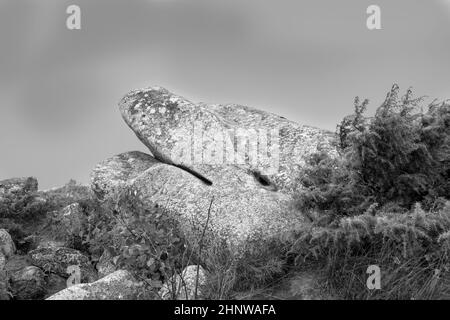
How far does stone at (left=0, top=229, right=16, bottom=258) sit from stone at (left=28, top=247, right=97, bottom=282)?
0.58m

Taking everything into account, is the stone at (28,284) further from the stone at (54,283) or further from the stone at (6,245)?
the stone at (6,245)

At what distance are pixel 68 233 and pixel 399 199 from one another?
7233 mm

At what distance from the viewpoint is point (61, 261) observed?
45.5ft

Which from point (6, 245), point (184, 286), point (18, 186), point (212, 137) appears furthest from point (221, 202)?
point (18, 186)

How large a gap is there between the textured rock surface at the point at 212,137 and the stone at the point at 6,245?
3.77 metres

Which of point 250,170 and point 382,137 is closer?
point 382,137

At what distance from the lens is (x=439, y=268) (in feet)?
36.3

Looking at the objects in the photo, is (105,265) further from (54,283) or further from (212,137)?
(212,137)

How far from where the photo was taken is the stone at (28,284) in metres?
12.9

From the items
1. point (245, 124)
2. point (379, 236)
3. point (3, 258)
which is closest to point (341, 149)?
point (379, 236)

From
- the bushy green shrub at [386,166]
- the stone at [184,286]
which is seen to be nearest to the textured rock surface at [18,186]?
the stone at [184,286]

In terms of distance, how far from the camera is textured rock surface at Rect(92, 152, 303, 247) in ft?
41.7

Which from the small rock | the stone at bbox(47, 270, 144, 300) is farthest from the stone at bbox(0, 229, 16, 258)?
the stone at bbox(47, 270, 144, 300)

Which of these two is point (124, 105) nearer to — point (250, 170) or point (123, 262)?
point (250, 170)
